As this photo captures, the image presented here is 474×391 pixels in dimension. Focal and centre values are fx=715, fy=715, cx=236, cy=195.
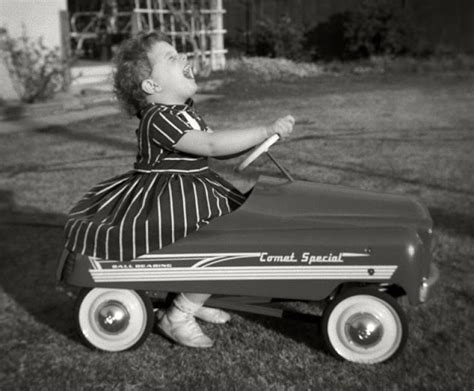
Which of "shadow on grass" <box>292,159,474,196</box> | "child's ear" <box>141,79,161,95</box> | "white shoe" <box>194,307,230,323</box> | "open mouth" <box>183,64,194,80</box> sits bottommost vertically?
"shadow on grass" <box>292,159,474,196</box>

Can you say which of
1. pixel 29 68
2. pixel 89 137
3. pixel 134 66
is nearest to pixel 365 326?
pixel 134 66

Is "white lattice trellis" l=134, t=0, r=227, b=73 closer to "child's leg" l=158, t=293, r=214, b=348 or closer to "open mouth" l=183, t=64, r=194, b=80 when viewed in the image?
"open mouth" l=183, t=64, r=194, b=80

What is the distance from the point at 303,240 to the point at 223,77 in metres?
10.6

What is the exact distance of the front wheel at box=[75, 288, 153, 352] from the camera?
259 cm

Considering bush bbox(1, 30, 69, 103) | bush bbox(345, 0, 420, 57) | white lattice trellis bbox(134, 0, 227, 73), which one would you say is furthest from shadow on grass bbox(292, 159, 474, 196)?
bush bbox(345, 0, 420, 57)

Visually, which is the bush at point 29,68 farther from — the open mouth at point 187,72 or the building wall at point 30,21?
the open mouth at point 187,72

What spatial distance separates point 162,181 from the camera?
2.54 meters

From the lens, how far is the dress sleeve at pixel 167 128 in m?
2.50

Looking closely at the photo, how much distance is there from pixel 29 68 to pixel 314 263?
25.2 ft

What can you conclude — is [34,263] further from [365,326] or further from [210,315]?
[365,326]

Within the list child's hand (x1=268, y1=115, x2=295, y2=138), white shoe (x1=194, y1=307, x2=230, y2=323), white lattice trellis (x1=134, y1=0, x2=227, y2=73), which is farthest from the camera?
white lattice trellis (x1=134, y1=0, x2=227, y2=73)

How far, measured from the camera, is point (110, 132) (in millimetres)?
7508

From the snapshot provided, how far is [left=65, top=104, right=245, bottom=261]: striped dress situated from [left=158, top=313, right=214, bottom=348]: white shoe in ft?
1.18

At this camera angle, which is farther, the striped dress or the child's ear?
the child's ear
